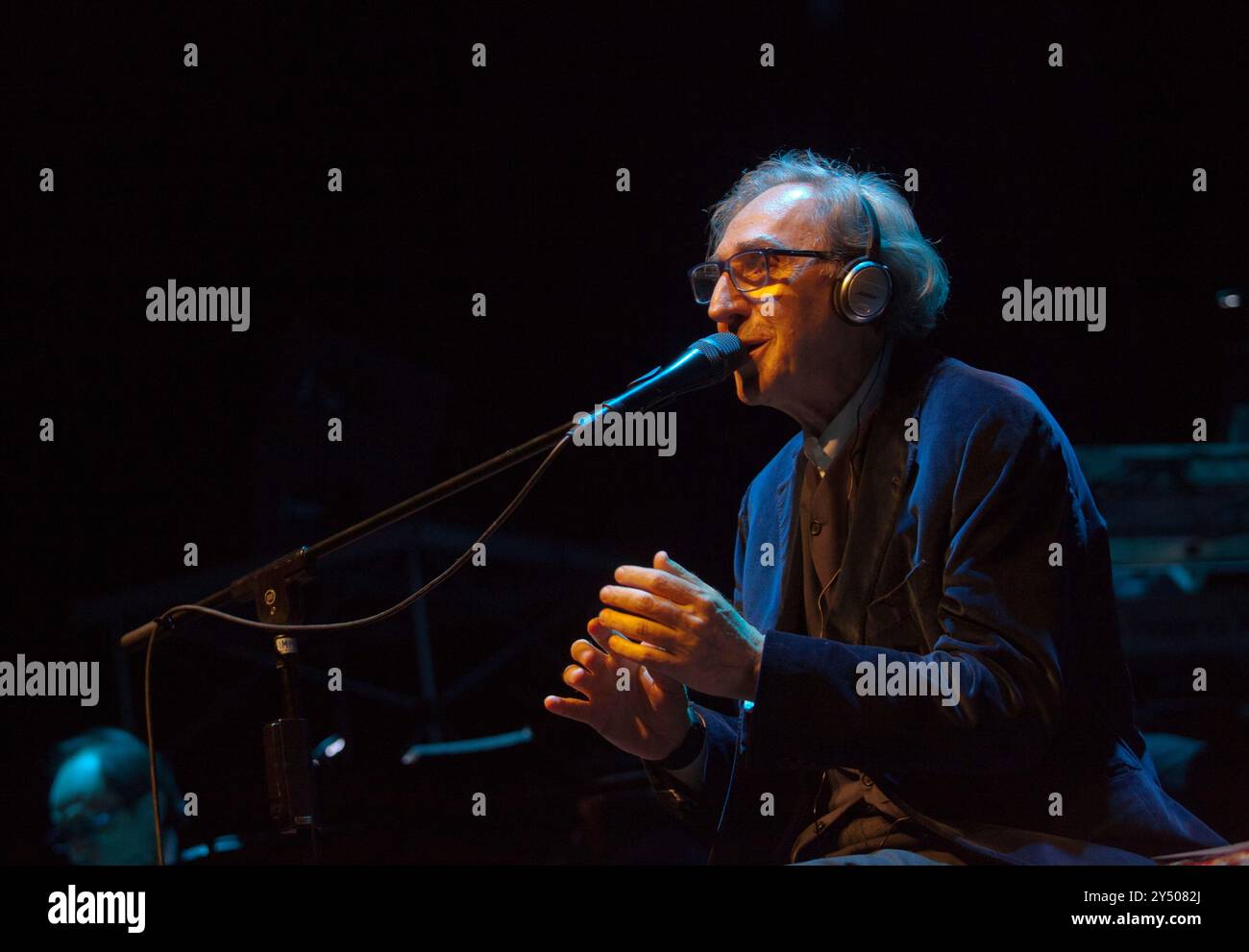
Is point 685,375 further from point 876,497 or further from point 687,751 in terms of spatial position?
point 687,751

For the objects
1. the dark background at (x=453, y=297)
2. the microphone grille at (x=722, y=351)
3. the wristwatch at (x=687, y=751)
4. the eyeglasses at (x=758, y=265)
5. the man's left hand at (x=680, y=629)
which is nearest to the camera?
the man's left hand at (x=680, y=629)

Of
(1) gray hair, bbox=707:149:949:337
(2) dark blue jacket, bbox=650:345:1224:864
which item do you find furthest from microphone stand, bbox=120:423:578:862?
(1) gray hair, bbox=707:149:949:337

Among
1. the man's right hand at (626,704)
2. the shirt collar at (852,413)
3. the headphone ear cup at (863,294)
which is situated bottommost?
the man's right hand at (626,704)

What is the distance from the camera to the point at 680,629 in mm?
1558

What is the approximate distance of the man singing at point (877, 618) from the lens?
1.61 m

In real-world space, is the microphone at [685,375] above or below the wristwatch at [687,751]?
above

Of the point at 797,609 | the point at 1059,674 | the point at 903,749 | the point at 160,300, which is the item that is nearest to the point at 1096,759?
the point at 1059,674

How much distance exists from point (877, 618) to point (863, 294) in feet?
1.86

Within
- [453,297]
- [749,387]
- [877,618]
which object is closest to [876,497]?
[877,618]

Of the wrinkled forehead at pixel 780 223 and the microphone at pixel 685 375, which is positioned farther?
the wrinkled forehead at pixel 780 223

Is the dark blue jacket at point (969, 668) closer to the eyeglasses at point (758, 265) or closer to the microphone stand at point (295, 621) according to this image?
the eyeglasses at point (758, 265)

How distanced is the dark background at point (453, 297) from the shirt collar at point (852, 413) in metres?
0.78

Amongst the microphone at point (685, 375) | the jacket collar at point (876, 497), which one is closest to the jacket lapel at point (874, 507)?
the jacket collar at point (876, 497)

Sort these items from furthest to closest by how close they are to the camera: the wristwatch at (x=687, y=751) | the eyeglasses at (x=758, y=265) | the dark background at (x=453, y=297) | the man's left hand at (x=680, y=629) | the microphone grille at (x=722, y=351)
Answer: the dark background at (x=453, y=297) → the eyeglasses at (x=758, y=265) → the wristwatch at (x=687, y=751) → the microphone grille at (x=722, y=351) → the man's left hand at (x=680, y=629)
